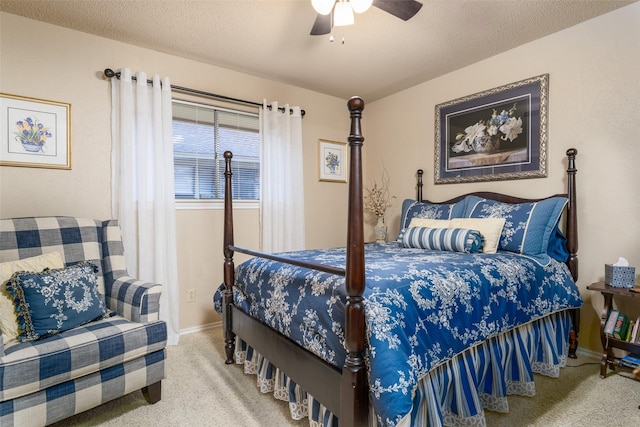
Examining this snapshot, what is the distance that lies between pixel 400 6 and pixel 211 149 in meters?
2.15

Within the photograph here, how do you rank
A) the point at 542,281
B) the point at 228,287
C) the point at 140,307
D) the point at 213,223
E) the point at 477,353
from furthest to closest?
the point at 213,223
the point at 228,287
the point at 542,281
the point at 140,307
the point at 477,353

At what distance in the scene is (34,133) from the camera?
243cm

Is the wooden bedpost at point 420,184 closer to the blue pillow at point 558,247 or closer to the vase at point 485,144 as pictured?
the vase at point 485,144

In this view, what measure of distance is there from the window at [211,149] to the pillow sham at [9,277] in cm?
122

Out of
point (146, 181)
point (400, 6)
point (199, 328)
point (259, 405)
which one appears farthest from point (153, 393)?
point (400, 6)

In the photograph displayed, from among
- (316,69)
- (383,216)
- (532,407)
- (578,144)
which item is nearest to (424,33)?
(316,69)

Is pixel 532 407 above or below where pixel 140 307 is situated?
below

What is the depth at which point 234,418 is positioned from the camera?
1768mm

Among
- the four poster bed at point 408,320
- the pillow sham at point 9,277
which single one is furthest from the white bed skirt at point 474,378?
the pillow sham at point 9,277

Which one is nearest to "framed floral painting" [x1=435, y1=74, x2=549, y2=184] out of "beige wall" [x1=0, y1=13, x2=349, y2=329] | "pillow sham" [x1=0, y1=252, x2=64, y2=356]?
"beige wall" [x1=0, y1=13, x2=349, y2=329]

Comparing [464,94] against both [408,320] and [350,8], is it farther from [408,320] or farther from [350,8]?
[408,320]

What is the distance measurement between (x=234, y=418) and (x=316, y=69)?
302 centimetres

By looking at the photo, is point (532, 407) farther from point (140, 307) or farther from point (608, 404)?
→ point (140, 307)

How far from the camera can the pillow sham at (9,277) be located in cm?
167
